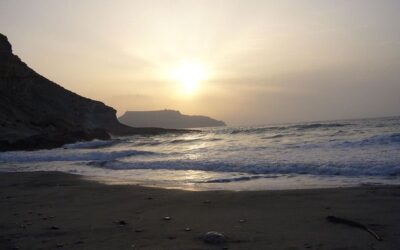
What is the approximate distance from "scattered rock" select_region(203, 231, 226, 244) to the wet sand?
0.22 ft

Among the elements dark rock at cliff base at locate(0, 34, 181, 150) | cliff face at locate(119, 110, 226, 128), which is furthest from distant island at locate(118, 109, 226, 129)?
dark rock at cliff base at locate(0, 34, 181, 150)

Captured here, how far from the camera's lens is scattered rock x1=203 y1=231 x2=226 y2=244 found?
16.0 ft

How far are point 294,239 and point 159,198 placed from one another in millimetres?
3884

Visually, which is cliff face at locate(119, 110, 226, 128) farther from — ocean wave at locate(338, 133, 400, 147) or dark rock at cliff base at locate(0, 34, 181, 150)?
ocean wave at locate(338, 133, 400, 147)

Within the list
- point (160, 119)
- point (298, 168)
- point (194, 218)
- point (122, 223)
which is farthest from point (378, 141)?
point (160, 119)

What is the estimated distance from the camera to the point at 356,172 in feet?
38.5

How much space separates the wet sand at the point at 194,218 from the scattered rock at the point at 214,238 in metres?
0.07

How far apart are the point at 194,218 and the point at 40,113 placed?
164 ft

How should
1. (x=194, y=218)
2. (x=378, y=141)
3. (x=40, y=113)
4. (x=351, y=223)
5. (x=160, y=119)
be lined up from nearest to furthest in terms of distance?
(x=351, y=223)
(x=194, y=218)
(x=378, y=141)
(x=40, y=113)
(x=160, y=119)

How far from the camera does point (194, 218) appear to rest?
6383mm

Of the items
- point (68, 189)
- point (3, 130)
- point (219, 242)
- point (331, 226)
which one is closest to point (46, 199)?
point (68, 189)

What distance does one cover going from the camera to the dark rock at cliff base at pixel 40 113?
36141 mm

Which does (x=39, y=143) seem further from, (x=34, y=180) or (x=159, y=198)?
(x=159, y=198)

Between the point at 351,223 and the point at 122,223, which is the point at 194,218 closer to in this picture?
the point at 122,223
